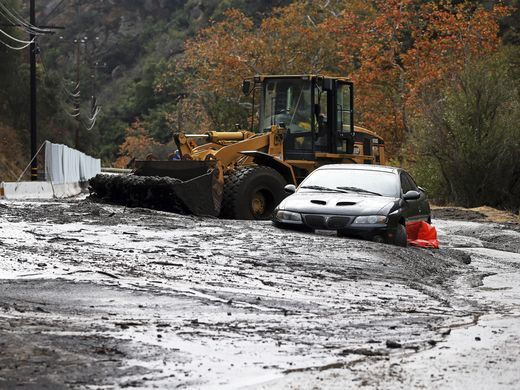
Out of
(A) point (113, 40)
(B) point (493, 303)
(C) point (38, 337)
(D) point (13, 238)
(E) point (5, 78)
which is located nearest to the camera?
(C) point (38, 337)

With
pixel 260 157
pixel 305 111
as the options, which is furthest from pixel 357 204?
pixel 305 111

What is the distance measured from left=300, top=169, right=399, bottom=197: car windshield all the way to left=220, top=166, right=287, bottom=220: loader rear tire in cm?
268

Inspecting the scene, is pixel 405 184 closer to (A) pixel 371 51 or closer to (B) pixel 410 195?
(B) pixel 410 195

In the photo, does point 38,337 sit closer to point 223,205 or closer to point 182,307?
point 182,307

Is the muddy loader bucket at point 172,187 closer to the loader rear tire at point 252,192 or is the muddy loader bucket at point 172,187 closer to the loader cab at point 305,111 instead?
the loader rear tire at point 252,192

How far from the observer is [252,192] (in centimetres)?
2214

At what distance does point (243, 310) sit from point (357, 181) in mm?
8940

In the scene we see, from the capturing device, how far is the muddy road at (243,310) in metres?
7.34

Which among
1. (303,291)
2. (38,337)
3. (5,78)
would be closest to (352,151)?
(303,291)

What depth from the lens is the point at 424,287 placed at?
42.7 feet

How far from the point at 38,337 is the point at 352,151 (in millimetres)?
18270

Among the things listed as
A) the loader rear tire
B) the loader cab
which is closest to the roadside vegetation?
the loader cab

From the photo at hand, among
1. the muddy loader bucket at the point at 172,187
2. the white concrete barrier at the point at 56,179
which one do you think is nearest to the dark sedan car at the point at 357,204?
the muddy loader bucket at the point at 172,187

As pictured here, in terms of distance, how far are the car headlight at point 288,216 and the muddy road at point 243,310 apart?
1.19 feet
